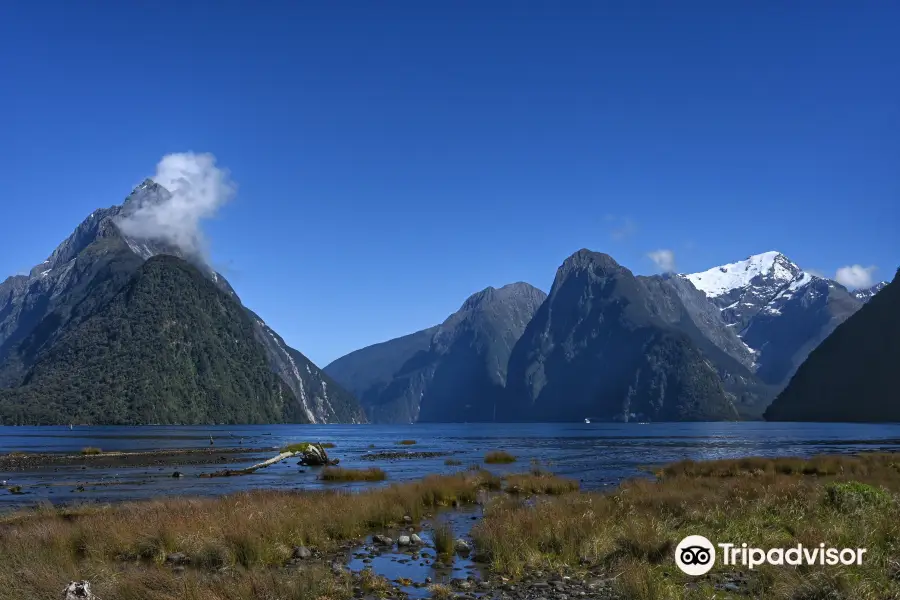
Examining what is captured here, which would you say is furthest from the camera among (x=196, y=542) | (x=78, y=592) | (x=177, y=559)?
(x=196, y=542)

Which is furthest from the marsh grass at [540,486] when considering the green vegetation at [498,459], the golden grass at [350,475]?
the green vegetation at [498,459]

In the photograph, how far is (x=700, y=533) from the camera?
2075cm

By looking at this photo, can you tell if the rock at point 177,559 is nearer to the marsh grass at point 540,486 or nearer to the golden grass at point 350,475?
the marsh grass at point 540,486

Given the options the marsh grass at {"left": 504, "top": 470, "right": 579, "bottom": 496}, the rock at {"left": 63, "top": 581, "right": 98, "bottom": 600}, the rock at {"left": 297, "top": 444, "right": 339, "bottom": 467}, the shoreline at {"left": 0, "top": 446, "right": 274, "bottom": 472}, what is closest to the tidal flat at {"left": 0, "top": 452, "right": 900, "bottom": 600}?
the rock at {"left": 63, "top": 581, "right": 98, "bottom": 600}

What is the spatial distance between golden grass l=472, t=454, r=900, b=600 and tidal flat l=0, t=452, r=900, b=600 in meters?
0.06

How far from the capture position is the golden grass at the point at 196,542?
14.6m

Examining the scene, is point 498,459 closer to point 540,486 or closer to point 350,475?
point 350,475

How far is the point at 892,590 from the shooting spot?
13.5 metres

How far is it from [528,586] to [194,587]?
26.2ft

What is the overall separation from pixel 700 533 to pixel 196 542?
15616 mm

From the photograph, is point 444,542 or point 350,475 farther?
point 350,475

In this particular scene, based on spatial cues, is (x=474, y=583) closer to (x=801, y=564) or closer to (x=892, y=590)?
(x=801, y=564)

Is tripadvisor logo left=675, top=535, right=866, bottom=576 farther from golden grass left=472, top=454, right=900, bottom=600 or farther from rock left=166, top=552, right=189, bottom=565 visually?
rock left=166, top=552, right=189, bottom=565

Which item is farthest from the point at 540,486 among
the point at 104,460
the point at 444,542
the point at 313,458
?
the point at 104,460
